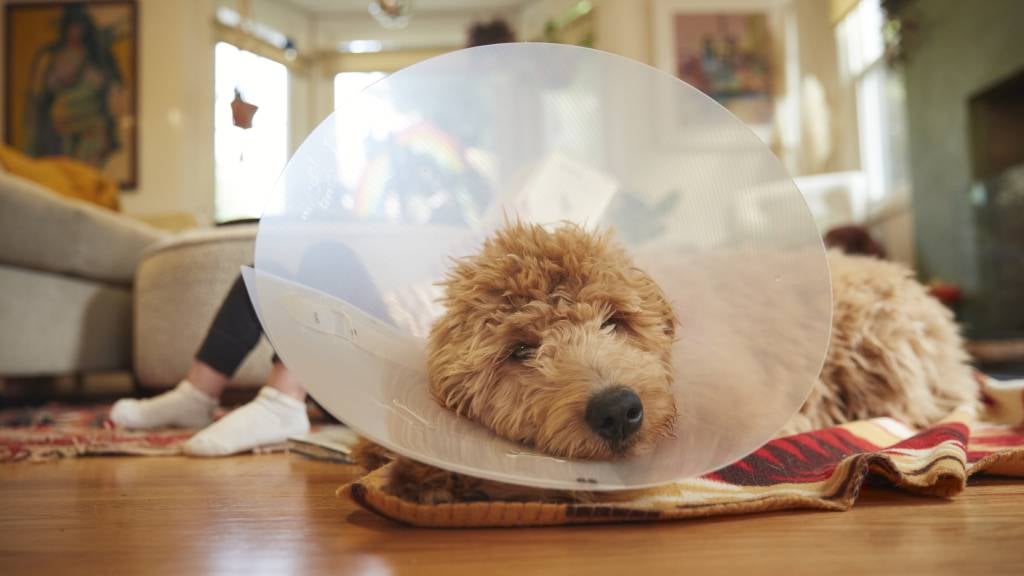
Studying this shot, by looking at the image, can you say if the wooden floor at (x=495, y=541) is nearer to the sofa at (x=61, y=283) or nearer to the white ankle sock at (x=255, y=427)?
the white ankle sock at (x=255, y=427)

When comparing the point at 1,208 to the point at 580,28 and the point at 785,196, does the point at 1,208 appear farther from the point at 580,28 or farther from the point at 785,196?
the point at 580,28

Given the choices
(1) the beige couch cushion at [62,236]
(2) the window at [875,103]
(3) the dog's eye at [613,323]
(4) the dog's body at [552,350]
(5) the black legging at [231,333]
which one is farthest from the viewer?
(2) the window at [875,103]

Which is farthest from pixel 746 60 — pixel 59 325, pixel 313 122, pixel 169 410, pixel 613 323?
pixel 613 323

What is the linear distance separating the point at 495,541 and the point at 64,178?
4.04 m

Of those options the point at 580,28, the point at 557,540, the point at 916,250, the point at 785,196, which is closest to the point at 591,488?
the point at 557,540

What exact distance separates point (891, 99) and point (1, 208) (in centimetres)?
519

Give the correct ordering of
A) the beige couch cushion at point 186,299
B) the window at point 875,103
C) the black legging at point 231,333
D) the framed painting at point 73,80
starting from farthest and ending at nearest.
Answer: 1. the framed painting at point 73,80
2. the window at point 875,103
3. the beige couch cushion at point 186,299
4. the black legging at point 231,333

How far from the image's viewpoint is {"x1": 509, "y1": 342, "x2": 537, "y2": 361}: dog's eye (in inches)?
32.3

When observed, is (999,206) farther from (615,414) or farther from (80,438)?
(80,438)

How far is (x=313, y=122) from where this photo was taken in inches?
266

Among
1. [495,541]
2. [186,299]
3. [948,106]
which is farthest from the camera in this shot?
[948,106]

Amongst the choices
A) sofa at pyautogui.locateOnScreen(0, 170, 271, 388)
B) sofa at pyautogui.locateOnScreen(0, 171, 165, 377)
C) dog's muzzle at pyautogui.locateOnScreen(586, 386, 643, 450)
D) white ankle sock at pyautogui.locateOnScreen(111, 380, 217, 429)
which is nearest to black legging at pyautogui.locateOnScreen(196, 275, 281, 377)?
white ankle sock at pyautogui.locateOnScreen(111, 380, 217, 429)

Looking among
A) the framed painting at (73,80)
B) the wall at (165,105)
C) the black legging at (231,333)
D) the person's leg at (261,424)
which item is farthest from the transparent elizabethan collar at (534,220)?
the framed painting at (73,80)

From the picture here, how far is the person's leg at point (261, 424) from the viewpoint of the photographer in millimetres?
1423
